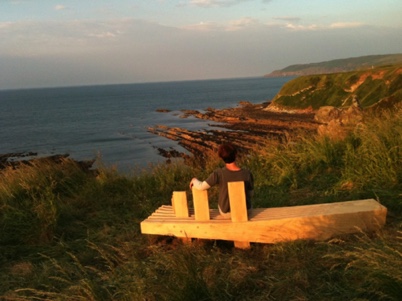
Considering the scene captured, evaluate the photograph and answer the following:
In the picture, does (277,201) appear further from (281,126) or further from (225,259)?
(281,126)

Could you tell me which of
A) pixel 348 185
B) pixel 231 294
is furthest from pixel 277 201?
pixel 231 294

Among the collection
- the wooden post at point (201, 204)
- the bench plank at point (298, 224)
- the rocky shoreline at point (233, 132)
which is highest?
the wooden post at point (201, 204)

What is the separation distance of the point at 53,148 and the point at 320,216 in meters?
42.7

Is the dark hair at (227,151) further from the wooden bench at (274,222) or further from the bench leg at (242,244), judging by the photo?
the bench leg at (242,244)

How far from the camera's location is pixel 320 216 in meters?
4.64

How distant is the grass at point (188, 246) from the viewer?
3.53m

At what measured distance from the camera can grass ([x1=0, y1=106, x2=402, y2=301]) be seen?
3.53 metres

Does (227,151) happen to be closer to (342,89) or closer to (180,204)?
(180,204)

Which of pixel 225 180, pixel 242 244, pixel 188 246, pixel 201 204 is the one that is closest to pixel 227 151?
pixel 225 180

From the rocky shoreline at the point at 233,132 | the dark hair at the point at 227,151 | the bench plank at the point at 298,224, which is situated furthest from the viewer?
the rocky shoreline at the point at 233,132

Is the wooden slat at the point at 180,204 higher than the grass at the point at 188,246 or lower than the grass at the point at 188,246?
higher

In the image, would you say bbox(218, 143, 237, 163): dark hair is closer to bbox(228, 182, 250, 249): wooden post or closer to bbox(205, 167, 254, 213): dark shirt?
bbox(205, 167, 254, 213): dark shirt

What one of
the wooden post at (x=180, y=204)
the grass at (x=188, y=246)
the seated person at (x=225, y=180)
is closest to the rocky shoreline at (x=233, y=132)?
the grass at (x=188, y=246)

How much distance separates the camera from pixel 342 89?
60.2 m
